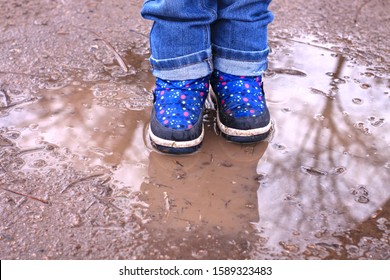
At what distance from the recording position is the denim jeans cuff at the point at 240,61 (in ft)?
5.65

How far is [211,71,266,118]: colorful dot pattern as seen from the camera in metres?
1.68

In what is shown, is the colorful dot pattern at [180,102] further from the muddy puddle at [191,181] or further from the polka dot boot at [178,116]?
the muddy puddle at [191,181]

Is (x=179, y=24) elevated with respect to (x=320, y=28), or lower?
elevated

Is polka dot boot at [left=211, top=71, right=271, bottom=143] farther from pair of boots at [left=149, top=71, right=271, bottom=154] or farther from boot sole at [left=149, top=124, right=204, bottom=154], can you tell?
boot sole at [left=149, top=124, right=204, bottom=154]

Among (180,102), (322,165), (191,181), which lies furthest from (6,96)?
(322,165)

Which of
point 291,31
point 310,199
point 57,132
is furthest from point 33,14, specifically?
point 310,199

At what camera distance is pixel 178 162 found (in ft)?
5.26

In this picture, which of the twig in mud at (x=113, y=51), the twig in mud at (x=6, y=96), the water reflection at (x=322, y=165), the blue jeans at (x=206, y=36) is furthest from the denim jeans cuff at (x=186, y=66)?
the twig in mud at (x=6, y=96)

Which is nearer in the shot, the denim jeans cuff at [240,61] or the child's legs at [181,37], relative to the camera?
the child's legs at [181,37]

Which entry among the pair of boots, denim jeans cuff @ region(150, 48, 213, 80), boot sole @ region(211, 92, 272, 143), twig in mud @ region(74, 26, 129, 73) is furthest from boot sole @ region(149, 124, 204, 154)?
twig in mud @ region(74, 26, 129, 73)

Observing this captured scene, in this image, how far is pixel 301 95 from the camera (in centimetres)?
195

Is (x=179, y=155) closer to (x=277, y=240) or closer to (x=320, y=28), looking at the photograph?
(x=277, y=240)

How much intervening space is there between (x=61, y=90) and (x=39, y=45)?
0.41m
